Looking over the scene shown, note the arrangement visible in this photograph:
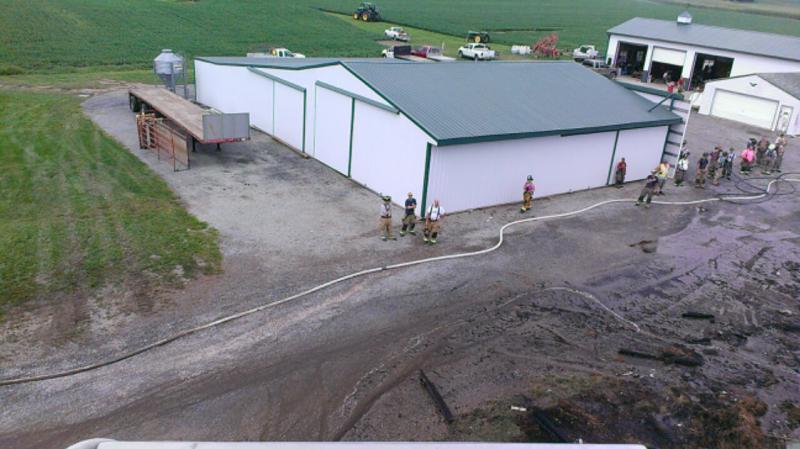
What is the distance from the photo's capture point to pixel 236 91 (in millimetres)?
33656

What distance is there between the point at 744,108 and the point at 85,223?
40.4 m

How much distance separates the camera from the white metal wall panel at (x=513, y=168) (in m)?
21.2

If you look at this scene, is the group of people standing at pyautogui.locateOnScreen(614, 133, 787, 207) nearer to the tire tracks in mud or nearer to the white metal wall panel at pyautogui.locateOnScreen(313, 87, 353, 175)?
the tire tracks in mud

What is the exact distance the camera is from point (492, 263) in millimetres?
18141

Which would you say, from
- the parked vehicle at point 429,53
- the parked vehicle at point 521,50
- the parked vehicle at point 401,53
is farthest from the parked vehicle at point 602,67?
the parked vehicle at point 401,53

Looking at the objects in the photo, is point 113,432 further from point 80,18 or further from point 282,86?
point 80,18

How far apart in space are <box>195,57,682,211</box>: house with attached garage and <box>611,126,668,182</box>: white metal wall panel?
5cm

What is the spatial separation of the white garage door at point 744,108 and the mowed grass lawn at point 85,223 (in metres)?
37.0

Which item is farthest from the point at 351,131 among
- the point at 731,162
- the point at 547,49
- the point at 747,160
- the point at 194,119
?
the point at 547,49

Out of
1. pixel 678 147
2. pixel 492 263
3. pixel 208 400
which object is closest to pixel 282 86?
pixel 492 263

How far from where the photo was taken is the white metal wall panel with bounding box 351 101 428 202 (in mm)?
21250

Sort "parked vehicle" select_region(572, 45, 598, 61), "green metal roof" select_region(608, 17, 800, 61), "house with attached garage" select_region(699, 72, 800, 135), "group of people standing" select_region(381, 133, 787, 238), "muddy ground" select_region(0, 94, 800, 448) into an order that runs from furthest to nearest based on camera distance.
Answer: "parked vehicle" select_region(572, 45, 598, 61), "green metal roof" select_region(608, 17, 800, 61), "house with attached garage" select_region(699, 72, 800, 135), "group of people standing" select_region(381, 133, 787, 238), "muddy ground" select_region(0, 94, 800, 448)

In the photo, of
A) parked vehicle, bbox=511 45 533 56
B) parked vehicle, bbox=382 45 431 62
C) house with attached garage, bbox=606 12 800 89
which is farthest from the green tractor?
house with attached garage, bbox=606 12 800 89

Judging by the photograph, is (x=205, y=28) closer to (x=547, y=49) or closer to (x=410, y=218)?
(x=547, y=49)
